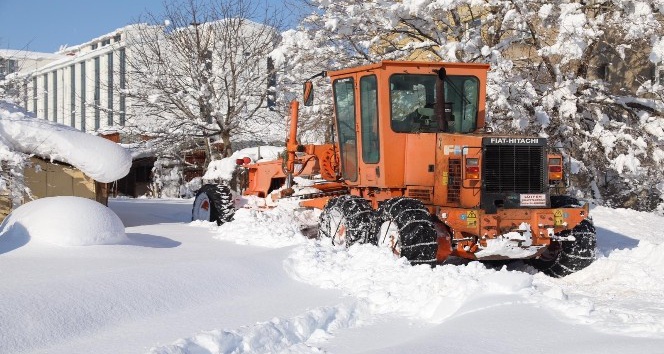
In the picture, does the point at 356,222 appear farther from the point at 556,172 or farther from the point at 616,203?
the point at 616,203

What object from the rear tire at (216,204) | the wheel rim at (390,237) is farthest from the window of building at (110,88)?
the wheel rim at (390,237)

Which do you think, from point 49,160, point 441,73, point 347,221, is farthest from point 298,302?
point 49,160

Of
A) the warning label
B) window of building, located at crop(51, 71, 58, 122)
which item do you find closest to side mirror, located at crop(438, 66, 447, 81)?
the warning label

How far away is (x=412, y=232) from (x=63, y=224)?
3700 mm

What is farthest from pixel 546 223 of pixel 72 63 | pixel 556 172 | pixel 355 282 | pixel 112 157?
pixel 72 63

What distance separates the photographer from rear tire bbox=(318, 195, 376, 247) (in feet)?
29.2

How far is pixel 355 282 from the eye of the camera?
7094 mm

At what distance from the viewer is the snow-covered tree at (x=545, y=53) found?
13.9 m

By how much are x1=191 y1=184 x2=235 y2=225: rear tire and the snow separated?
1.69m

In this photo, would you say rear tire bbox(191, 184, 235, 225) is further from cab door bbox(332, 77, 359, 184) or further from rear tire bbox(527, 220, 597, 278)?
rear tire bbox(527, 220, 597, 278)

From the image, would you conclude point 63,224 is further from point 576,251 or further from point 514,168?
point 576,251

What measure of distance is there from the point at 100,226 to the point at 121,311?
261 centimetres

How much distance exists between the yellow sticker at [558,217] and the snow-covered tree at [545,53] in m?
5.18

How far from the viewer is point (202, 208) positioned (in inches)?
505
